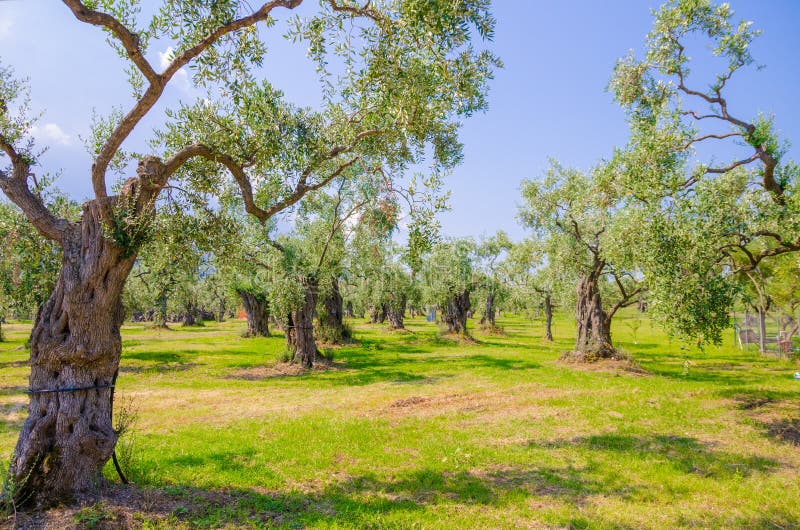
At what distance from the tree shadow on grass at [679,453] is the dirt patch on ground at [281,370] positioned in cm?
1459

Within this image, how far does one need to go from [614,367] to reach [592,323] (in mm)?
2659

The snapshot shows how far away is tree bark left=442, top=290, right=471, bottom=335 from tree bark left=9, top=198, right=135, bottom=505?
35.1m

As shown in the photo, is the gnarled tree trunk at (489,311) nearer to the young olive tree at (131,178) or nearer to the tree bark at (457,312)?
the tree bark at (457,312)

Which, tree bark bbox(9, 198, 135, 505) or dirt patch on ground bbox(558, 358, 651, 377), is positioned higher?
tree bark bbox(9, 198, 135, 505)

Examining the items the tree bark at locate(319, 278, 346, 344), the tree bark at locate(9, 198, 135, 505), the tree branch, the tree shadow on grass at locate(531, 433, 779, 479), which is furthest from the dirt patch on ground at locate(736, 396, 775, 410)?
the tree bark at locate(319, 278, 346, 344)

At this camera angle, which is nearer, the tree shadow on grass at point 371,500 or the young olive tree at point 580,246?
the tree shadow on grass at point 371,500

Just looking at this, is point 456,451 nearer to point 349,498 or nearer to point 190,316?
point 349,498

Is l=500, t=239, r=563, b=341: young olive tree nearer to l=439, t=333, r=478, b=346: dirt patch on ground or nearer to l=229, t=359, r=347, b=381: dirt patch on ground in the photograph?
l=439, t=333, r=478, b=346: dirt patch on ground

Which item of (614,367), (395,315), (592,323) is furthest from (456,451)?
(395,315)

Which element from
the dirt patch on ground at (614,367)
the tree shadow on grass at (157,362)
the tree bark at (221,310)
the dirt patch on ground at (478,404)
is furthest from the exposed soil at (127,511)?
the tree bark at (221,310)

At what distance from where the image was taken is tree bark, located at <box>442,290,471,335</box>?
40.7 metres

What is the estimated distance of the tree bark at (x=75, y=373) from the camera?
6.30m

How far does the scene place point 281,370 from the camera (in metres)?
23.1

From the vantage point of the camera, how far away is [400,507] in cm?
716
